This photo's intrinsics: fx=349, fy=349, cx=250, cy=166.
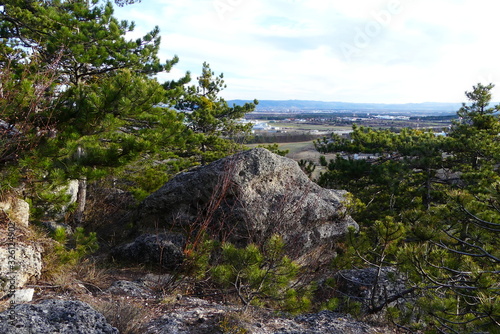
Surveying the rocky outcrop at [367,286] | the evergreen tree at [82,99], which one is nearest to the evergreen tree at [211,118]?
the evergreen tree at [82,99]

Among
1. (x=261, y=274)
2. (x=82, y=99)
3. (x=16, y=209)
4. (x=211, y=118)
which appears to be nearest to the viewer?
(x=261, y=274)

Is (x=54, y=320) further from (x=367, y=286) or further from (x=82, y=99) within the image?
(x=367, y=286)

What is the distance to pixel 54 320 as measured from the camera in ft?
9.86

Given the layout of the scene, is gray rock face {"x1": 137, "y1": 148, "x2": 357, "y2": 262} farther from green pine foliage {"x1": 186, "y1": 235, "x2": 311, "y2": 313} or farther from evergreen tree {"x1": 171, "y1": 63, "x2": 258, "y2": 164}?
evergreen tree {"x1": 171, "y1": 63, "x2": 258, "y2": 164}

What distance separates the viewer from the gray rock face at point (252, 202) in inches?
282

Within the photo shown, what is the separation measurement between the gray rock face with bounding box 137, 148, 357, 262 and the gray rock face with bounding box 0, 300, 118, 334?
12.7 feet

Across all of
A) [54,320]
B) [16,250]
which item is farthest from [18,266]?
[54,320]

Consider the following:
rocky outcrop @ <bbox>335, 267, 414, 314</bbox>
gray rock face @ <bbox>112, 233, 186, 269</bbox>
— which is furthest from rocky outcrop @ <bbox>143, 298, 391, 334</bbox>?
gray rock face @ <bbox>112, 233, 186, 269</bbox>

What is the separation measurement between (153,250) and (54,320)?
4.29 meters

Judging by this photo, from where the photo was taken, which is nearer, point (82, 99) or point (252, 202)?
point (82, 99)

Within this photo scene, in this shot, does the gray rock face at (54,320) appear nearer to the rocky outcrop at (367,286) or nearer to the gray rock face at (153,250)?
the gray rock face at (153,250)

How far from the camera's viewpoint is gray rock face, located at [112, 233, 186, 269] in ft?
23.1

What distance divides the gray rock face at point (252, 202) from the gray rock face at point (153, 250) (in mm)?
422

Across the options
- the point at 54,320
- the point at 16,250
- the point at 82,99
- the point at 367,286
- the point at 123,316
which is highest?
the point at 82,99
